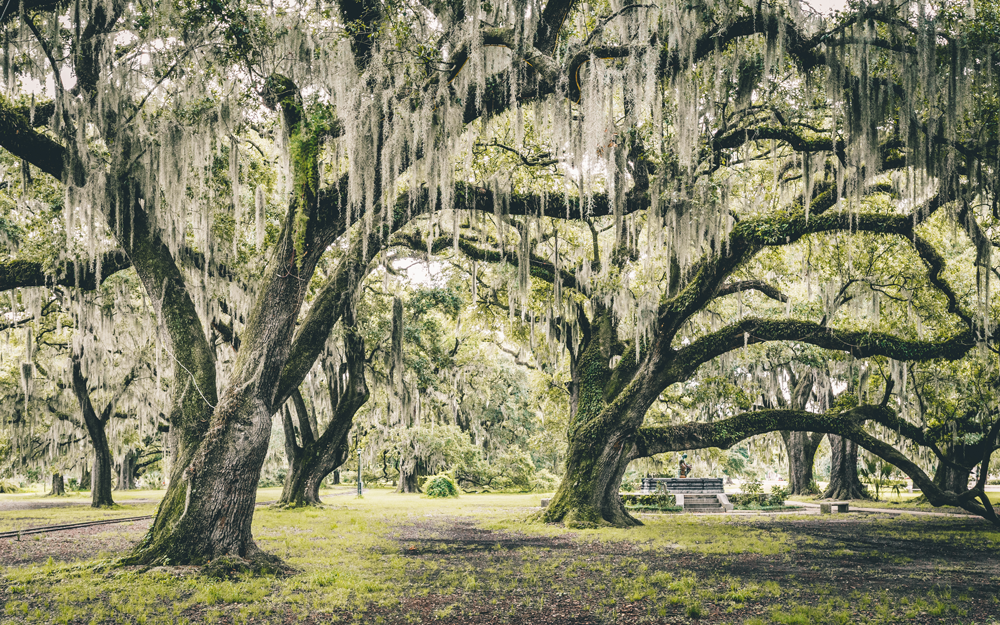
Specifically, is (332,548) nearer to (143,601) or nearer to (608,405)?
(143,601)

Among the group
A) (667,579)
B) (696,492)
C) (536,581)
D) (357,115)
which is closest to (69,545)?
(536,581)

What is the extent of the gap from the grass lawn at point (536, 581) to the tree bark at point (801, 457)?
13.2 metres

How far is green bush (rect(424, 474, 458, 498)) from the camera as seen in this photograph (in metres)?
25.3

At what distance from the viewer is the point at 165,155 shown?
7500 millimetres

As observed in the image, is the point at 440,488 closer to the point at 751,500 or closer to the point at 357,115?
the point at 751,500

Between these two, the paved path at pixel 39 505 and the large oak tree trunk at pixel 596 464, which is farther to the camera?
the paved path at pixel 39 505

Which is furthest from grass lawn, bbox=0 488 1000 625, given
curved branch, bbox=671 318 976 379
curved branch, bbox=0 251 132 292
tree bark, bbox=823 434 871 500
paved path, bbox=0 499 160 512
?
tree bark, bbox=823 434 871 500

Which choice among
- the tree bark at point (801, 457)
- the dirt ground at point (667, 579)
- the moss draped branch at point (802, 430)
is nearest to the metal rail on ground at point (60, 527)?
the dirt ground at point (667, 579)

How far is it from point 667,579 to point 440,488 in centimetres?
1981

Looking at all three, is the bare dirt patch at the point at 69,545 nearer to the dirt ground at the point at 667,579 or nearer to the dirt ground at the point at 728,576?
the dirt ground at the point at 667,579

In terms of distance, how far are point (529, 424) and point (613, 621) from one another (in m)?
29.0

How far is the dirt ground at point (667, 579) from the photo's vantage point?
500 cm

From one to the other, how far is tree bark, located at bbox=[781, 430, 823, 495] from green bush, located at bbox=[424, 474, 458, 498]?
12.6 meters

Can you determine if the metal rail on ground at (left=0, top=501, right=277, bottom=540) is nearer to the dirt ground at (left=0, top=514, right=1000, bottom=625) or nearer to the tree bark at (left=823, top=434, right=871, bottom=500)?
the dirt ground at (left=0, top=514, right=1000, bottom=625)
